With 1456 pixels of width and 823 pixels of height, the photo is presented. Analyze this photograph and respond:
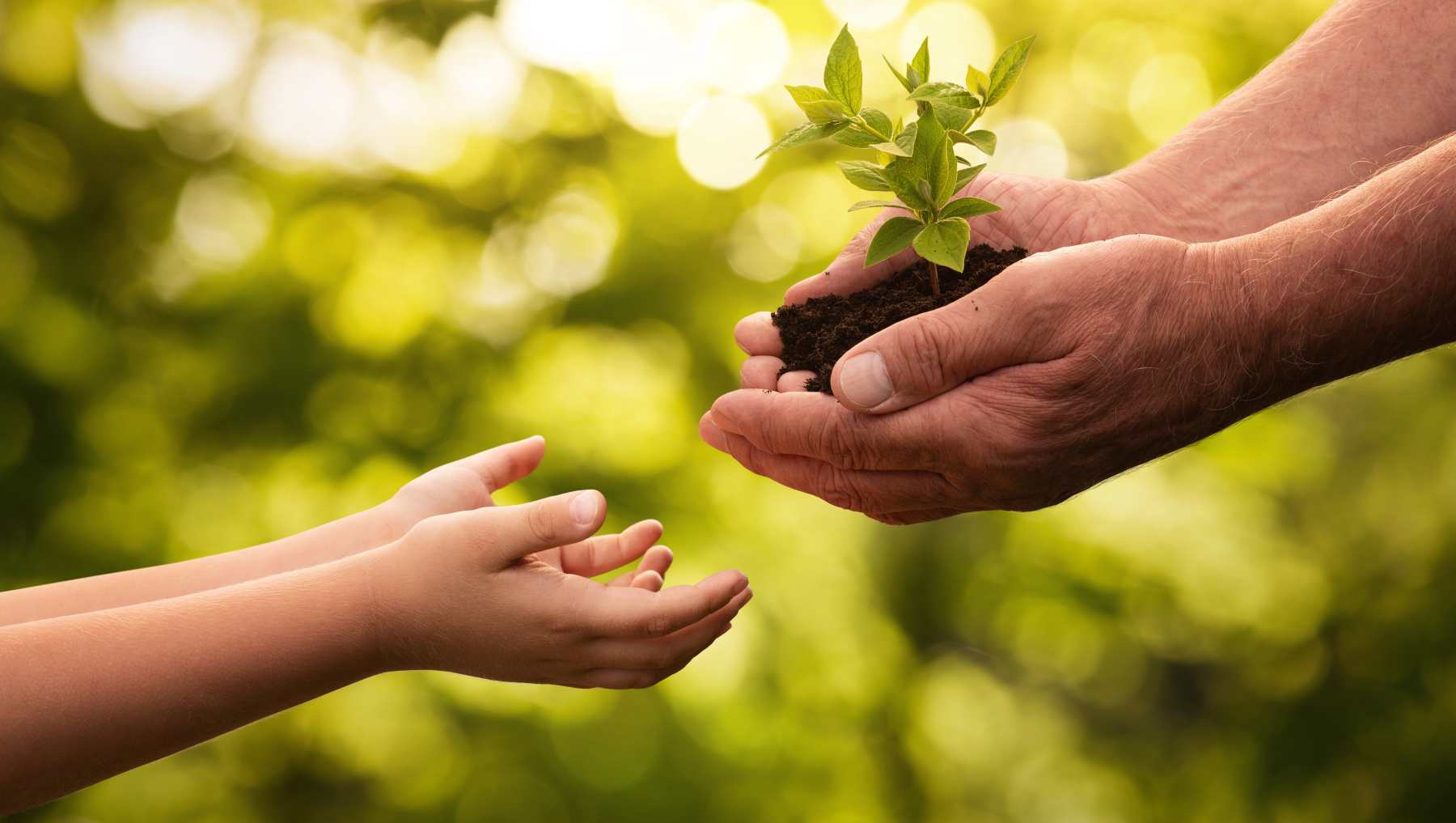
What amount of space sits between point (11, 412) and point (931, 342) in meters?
2.03

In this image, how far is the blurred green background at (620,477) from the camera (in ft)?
6.70

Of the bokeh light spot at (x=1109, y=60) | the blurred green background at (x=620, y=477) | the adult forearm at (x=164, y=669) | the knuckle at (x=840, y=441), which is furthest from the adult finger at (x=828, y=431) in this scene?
the bokeh light spot at (x=1109, y=60)

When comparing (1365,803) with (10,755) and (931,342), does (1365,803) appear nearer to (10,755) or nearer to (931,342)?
(931,342)

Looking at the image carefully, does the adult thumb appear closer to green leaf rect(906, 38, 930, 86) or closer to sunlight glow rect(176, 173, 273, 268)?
green leaf rect(906, 38, 930, 86)

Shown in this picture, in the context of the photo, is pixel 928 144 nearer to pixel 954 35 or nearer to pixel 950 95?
pixel 950 95

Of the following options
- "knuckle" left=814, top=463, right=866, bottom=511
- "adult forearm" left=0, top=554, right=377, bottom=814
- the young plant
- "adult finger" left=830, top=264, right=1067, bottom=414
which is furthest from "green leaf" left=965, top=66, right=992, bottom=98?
"adult forearm" left=0, top=554, right=377, bottom=814

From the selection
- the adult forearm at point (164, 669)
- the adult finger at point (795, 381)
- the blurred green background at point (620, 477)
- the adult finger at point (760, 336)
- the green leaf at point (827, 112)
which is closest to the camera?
the adult forearm at point (164, 669)

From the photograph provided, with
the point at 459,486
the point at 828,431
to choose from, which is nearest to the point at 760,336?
the point at 828,431

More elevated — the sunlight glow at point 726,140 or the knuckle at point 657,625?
the sunlight glow at point 726,140

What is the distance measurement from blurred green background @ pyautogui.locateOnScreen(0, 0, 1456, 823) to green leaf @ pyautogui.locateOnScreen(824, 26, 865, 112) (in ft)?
3.78

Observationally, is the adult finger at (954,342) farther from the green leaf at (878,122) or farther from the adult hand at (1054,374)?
the green leaf at (878,122)

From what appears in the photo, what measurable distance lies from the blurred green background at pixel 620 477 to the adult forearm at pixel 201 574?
2.62ft

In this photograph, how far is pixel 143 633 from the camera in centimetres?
97

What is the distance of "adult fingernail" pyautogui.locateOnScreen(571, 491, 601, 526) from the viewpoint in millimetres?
1002
